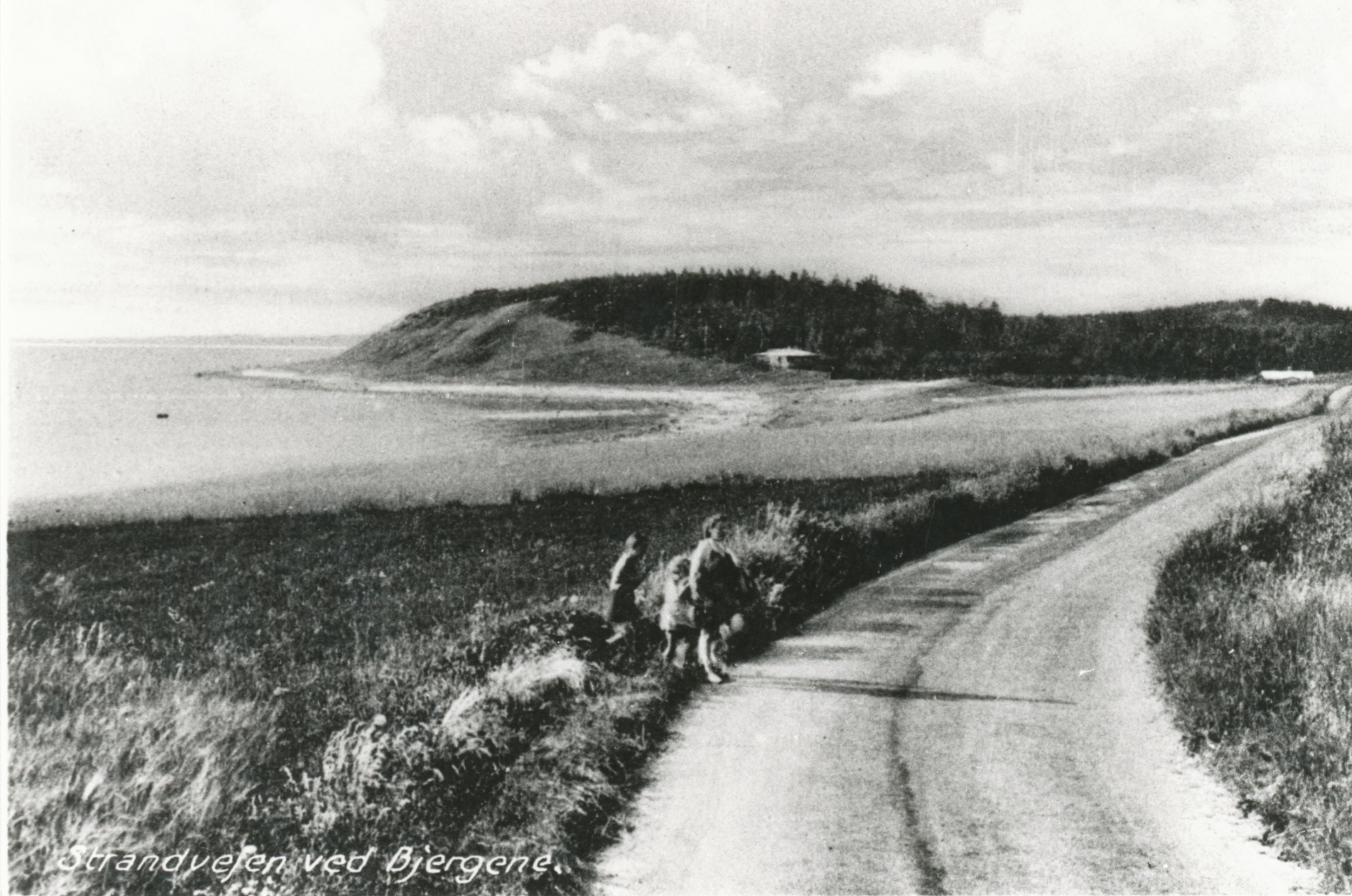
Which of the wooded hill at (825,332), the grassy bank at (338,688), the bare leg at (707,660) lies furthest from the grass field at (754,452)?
the bare leg at (707,660)

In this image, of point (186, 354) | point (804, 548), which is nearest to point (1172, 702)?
point (804, 548)

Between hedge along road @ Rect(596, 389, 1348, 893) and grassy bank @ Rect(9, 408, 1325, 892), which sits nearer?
hedge along road @ Rect(596, 389, 1348, 893)

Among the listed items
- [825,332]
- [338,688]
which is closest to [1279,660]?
[338,688]

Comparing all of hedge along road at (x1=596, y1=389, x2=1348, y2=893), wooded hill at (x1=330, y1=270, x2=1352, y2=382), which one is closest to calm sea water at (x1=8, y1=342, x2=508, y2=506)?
wooded hill at (x1=330, y1=270, x2=1352, y2=382)

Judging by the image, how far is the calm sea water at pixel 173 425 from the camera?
12305 millimetres

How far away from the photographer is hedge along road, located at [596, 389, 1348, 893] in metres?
7.04

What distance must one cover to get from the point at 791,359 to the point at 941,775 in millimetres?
55300

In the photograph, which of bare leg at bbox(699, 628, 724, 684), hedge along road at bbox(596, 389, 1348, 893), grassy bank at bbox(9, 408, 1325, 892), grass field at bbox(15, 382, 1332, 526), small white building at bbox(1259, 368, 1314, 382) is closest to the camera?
hedge along road at bbox(596, 389, 1348, 893)

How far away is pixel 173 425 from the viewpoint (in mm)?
31016

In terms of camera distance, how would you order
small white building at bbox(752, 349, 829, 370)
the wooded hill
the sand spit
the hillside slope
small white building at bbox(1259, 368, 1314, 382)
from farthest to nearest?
small white building at bbox(752, 349, 829, 370)
the hillside slope
the sand spit
the wooded hill
small white building at bbox(1259, 368, 1314, 382)

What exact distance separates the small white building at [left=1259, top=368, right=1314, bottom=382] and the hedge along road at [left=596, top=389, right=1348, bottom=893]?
1680 cm

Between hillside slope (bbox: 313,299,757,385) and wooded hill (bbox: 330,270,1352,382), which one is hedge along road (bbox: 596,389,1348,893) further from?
hillside slope (bbox: 313,299,757,385)

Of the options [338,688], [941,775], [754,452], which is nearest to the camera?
[941,775]

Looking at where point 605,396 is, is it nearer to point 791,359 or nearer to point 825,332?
point 791,359
